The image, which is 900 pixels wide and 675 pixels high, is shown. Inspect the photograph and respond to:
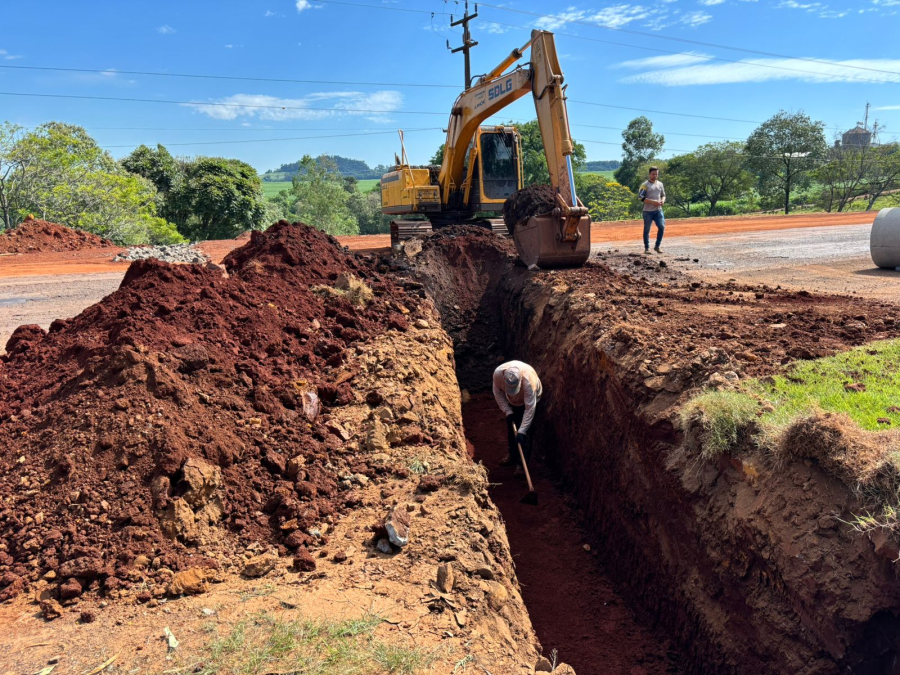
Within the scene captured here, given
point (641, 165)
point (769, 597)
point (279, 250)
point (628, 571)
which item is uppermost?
point (641, 165)

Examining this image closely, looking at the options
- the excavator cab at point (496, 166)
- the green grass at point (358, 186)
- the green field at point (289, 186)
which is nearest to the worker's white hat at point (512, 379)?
the excavator cab at point (496, 166)

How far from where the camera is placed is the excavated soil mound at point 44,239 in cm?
2122

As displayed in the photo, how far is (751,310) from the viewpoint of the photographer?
809 centimetres

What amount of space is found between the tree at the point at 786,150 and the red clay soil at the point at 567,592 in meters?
38.7

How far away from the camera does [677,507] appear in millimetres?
5047

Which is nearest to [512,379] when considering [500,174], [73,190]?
[500,174]

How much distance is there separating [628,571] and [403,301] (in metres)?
5.70

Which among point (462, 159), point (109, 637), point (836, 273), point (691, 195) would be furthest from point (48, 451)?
point (691, 195)

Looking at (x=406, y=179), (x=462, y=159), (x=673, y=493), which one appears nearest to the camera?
(x=673, y=493)

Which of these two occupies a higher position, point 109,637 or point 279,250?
point 279,250

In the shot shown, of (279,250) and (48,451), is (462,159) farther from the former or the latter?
(48,451)

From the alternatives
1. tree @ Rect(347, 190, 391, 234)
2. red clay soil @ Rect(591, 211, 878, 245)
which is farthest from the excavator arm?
tree @ Rect(347, 190, 391, 234)

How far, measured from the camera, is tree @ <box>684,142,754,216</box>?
43.2 metres

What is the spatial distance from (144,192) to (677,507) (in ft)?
106
